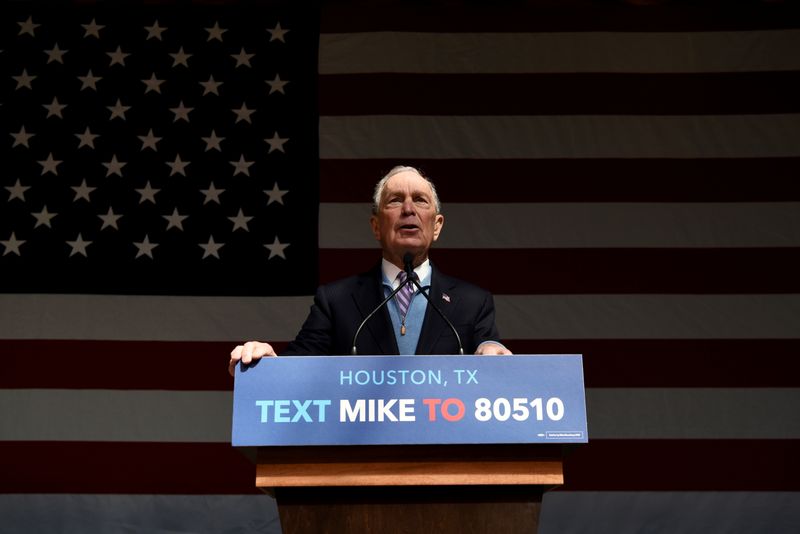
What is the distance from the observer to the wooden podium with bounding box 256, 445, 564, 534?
4.93ft

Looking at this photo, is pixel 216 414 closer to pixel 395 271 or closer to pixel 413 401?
pixel 395 271

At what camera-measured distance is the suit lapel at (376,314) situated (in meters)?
2.18

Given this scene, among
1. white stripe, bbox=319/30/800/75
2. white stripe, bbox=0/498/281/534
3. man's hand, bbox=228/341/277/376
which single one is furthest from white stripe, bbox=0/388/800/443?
man's hand, bbox=228/341/277/376

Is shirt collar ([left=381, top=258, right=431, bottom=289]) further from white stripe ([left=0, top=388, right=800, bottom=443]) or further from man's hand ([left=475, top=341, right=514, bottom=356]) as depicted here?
white stripe ([left=0, top=388, right=800, bottom=443])

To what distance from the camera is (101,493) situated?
13.4 ft

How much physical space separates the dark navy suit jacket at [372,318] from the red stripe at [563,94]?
226cm

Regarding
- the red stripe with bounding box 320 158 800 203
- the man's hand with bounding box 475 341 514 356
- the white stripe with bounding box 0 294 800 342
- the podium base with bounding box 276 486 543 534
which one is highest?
the red stripe with bounding box 320 158 800 203

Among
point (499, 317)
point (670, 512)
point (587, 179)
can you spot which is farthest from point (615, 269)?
point (670, 512)

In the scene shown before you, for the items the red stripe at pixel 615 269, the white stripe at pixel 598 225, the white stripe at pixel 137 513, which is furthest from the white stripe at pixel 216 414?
the white stripe at pixel 598 225

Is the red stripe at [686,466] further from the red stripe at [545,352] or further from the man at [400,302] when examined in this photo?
the man at [400,302]

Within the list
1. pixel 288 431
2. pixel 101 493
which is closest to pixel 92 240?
pixel 101 493

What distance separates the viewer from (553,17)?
4.56 metres

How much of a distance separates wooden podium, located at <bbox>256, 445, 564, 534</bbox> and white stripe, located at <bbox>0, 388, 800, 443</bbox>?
2661 mm

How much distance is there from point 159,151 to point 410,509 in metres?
3.29
